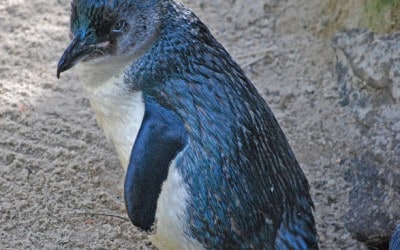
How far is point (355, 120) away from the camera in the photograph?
4.29 meters

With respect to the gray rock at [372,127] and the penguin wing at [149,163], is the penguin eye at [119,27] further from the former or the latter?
the gray rock at [372,127]

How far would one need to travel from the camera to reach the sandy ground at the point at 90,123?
382 cm

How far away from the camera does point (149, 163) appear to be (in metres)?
2.87

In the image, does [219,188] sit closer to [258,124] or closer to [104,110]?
[258,124]

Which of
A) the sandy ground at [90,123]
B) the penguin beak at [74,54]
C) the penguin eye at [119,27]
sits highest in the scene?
the penguin eye at [119,27]

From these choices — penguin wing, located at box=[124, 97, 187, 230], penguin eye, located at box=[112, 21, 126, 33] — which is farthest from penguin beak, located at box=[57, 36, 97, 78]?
penguin wing, located at box=[124, 97, 187, 230]

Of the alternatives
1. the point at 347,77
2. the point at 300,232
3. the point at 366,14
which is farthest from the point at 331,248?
the point at 366,14

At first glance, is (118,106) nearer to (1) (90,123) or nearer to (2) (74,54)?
(2) (74,54)

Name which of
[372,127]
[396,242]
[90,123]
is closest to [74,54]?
[90,123]

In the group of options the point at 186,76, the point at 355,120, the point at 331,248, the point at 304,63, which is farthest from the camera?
the point at 304,63

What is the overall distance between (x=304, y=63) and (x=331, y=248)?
1.15 m

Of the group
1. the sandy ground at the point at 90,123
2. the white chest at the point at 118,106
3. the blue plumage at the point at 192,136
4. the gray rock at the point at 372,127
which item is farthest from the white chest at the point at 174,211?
the gray rock at the point at 372,127

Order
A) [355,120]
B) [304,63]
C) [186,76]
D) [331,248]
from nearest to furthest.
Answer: [186,76] → [331,248] → [355,120] → [304,63]

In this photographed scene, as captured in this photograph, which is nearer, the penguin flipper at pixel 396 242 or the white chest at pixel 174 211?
the white chest at pixel 174 211
